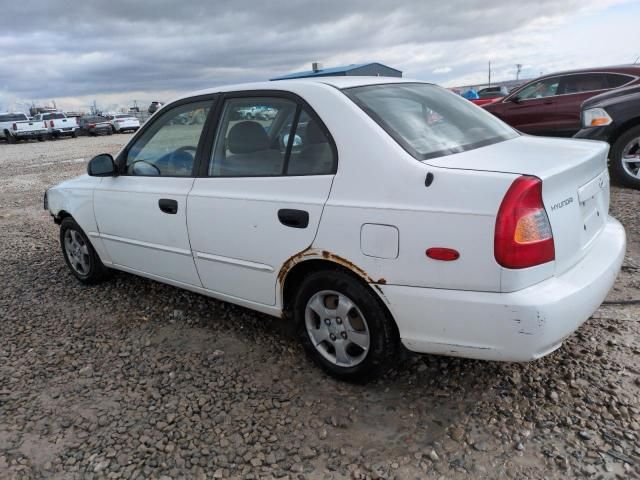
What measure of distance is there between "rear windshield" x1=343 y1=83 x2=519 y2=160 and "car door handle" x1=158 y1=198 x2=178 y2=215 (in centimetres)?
134

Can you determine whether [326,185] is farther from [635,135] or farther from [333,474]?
[635,135]

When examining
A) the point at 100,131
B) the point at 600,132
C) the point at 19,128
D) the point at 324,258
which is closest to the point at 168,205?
the point at 324,258

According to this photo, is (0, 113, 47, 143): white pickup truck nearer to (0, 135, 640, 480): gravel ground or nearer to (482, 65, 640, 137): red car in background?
(482, 65, 640, 137): red car in background

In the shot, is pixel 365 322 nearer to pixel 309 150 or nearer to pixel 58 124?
pixel 309 150

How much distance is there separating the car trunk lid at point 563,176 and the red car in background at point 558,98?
21.1ft

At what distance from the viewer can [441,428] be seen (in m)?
2.47

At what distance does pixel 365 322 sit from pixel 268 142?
3.87 ft

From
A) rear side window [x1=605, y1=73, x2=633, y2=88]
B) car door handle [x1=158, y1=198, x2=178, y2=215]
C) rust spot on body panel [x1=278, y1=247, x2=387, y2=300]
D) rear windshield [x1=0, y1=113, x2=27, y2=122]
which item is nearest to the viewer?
rust spot on body panel [x1=278, y1=247, x2=387, y2=300]

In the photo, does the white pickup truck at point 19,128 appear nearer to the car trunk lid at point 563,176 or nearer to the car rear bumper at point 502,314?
the car trunk lid at point 563,176

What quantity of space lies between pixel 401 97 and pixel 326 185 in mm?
765

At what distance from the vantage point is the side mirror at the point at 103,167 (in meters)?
3.79

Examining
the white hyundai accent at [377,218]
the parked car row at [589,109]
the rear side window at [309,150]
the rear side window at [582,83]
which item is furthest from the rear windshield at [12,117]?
the rear side window at [309,150]

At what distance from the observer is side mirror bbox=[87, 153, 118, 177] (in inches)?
149

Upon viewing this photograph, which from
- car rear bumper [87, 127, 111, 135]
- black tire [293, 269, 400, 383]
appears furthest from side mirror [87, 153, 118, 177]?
car rear bumper [87, 127, 111, 135]
